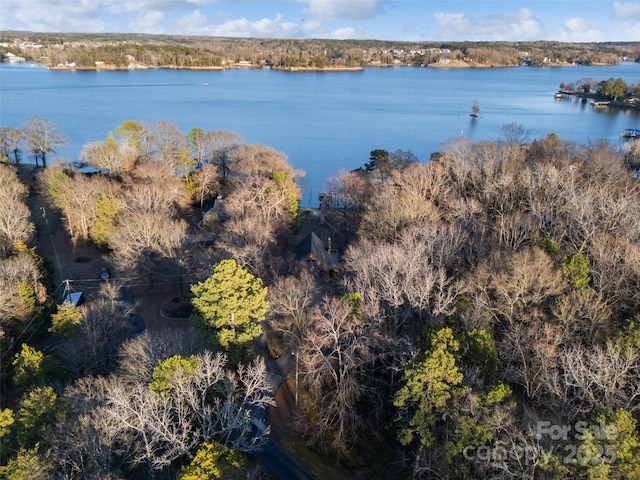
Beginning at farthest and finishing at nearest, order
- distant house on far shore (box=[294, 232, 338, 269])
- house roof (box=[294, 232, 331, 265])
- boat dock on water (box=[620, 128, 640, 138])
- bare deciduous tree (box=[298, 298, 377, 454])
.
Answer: boat dock on water (box=[620, 128, 640, 138])
house roof (box=[294, 232, 331, 265])
distant house on far shore (box=[294, 232, 338, 269])
bare deciduous tree (box=[298, 298, 377, 454])

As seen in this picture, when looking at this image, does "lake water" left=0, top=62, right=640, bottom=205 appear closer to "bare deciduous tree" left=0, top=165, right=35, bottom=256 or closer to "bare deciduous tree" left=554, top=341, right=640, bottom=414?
"bare deciduous tree" left=0, top=165, right=35, bottom=256

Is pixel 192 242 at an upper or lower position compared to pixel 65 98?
lower

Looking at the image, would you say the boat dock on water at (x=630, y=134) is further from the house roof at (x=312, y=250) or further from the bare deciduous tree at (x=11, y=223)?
the bare deciduous tree at (x=11, y=223)

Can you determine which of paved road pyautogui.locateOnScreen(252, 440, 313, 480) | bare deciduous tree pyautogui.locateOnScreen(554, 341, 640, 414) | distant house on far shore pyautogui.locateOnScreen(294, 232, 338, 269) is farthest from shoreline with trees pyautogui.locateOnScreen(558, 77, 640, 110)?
paved road pyautogui.locateOnScreen(252, 440, 313, 480)

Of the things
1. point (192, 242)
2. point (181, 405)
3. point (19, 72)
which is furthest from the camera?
point (19, 72)

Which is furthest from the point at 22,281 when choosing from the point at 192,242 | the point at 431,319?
the point at 431,319

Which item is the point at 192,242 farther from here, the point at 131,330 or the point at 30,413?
the point at 30,413

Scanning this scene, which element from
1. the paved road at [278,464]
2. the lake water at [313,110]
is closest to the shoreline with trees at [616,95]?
the lake water at [313,110]
